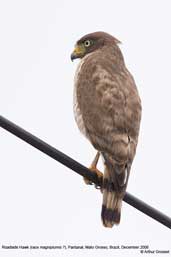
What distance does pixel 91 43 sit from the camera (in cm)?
973

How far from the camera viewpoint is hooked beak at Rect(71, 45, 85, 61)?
9.64 metres

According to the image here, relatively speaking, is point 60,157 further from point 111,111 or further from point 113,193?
point 111,111

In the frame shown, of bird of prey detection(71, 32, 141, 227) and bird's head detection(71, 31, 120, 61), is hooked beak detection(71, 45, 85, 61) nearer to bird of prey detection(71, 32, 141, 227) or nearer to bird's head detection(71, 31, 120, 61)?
bird's head detection(71, 31, 120, 61)

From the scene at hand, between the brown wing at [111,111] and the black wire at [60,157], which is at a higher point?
the black wire at [60,157]

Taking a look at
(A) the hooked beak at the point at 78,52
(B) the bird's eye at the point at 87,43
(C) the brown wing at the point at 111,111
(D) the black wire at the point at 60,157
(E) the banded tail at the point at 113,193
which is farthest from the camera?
(B) the bird's eye at the point at 87,43

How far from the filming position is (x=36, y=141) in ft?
18.9

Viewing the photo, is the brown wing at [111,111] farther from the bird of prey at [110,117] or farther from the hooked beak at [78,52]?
the hooked beak at [78,52]

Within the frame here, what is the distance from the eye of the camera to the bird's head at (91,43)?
966 cm

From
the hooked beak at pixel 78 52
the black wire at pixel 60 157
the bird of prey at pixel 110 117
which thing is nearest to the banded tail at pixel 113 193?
the bird of prey at pixel 110 117

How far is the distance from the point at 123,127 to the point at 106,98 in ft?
1.49

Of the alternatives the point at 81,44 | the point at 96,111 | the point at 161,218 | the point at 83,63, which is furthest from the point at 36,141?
the point at 81,44

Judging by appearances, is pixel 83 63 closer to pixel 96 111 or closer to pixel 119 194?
pixel 96 111

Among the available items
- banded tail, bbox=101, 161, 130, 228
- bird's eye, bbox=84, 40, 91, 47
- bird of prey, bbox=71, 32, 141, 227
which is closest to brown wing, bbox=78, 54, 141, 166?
A: bird of prey, bbox=71, 32, 141, 227

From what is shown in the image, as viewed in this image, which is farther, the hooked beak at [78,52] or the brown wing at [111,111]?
the hooked beak at [78,52]
